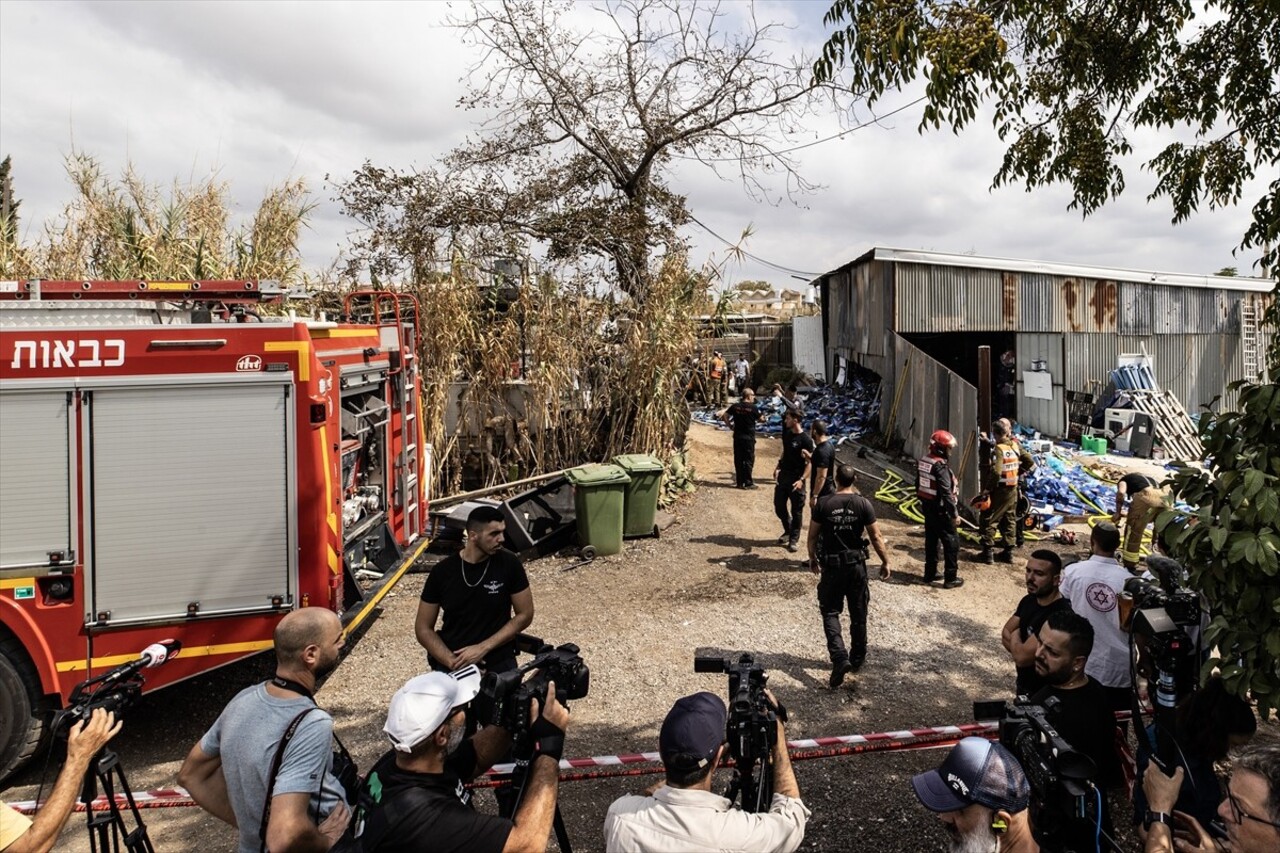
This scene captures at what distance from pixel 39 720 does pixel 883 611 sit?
6929mm

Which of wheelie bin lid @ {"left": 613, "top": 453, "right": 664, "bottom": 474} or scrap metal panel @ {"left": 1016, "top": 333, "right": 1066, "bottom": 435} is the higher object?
scrap metal panel @ {"left": 1016, "top": 333, "right": 1066, "bottom": 435}

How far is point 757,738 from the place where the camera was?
277 centimetres

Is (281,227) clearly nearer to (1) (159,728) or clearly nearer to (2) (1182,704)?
(1) (159,728)

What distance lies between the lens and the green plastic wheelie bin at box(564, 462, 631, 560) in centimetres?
991

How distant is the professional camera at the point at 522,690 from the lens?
288 centimetres

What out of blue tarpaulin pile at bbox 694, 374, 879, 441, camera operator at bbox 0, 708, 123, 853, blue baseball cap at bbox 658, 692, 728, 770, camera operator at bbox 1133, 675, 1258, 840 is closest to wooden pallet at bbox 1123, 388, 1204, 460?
blue tarpaulin pile at bbox 694, 374, 879, 441

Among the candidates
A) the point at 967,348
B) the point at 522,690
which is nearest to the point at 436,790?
the point at 522,690

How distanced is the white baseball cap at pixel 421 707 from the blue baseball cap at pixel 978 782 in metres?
1.50

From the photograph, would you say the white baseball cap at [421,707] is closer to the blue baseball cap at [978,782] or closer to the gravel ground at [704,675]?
the blue baseball cap at [978,782]

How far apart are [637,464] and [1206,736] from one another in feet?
25.0

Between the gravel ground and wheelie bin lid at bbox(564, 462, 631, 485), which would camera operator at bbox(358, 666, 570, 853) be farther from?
wheelie bin lid at bbox(564, 462, 631, 485)

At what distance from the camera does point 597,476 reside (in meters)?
9.90

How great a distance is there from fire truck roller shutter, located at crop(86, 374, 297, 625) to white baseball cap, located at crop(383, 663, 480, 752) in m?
3.12

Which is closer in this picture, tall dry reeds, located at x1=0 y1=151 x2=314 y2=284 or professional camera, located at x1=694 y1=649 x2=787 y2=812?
professional camera, located at x1=694 y1=649 x2=787 y2=812
